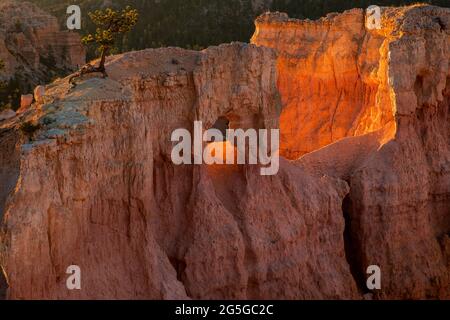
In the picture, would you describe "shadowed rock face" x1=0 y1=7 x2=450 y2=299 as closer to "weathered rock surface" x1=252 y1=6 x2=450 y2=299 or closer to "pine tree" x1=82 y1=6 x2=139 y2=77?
"weathered rock surface" x1=252 y1=6 x2=450 y2=299

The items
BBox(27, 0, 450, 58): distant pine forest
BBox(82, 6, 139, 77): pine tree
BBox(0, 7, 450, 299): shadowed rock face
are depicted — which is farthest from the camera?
BBox(27, 0, 450, 58): distant pine forest

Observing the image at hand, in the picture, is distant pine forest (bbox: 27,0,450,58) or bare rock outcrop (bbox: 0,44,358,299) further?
distant pine forest (bbox: 27,0,450,58)

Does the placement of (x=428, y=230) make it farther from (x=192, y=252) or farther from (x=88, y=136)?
(x=88, y=136)

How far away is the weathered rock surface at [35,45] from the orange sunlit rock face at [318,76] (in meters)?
25.9

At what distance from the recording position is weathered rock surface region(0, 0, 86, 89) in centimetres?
4862

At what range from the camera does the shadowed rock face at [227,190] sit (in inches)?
533

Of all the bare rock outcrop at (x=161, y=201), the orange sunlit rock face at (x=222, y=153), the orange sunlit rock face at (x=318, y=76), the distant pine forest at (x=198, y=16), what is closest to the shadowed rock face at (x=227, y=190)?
the bare rock outcrop at (x=161, y=201)

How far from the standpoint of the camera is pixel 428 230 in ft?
67.5

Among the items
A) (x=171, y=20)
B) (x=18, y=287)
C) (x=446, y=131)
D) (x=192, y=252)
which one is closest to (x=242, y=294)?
(x=192, y=252)

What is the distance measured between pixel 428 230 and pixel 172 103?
885cm

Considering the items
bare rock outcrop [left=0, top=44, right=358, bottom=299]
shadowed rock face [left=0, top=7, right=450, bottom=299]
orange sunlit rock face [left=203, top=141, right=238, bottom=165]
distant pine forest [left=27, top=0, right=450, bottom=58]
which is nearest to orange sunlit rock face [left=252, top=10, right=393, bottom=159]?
shadowed rock face [left=0, top=7, right=450, bottom=299]

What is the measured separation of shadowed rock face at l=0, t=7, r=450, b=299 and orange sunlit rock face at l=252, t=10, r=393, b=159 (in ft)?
1.49

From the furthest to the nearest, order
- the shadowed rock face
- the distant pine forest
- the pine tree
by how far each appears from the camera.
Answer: the distant pine forest, the pine tree, the shadowed rock face

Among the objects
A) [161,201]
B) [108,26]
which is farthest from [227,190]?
[108,26]
